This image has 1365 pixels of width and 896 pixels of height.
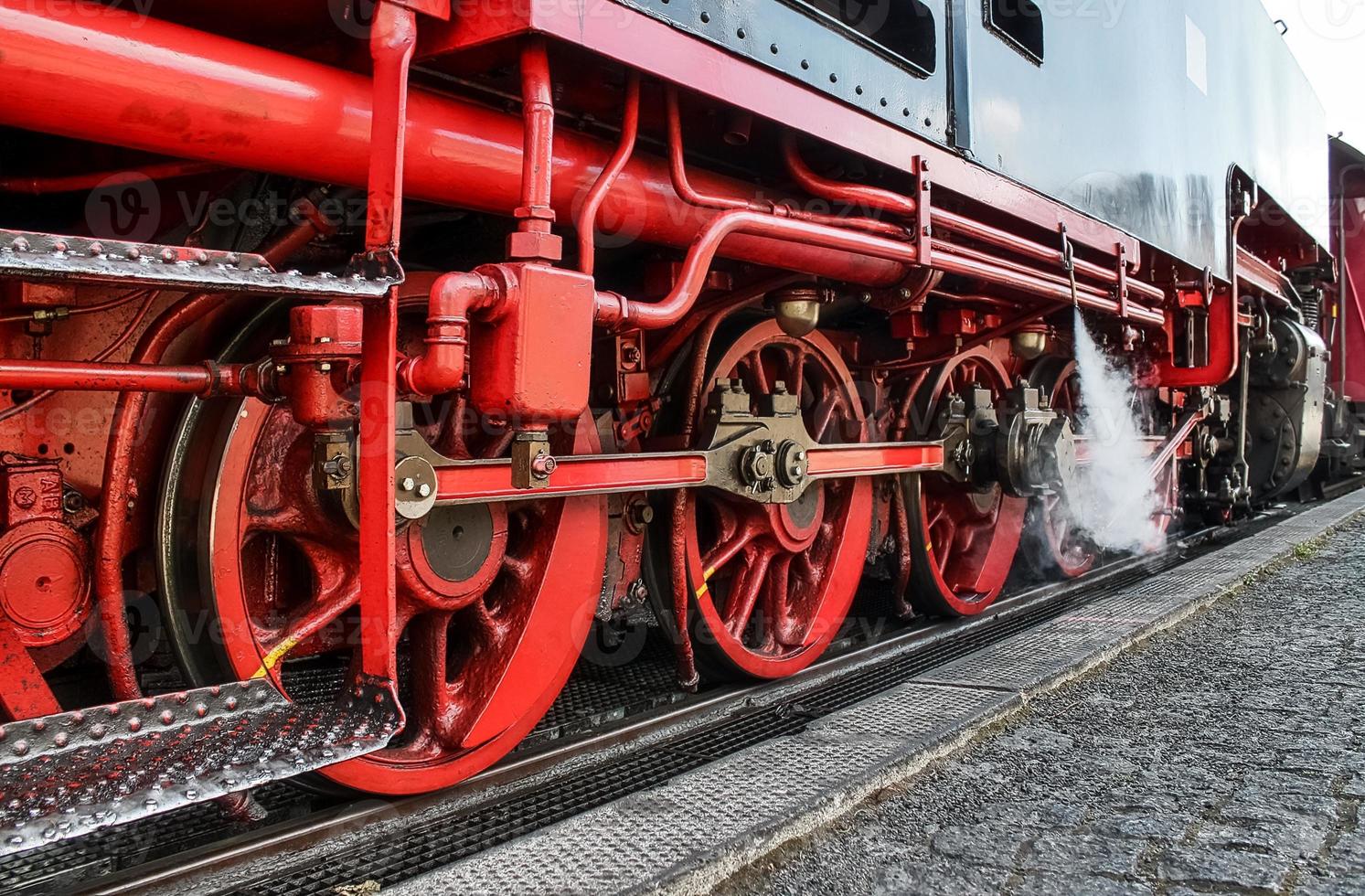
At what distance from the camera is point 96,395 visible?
1.93 meters

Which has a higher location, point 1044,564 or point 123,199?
point 123,199

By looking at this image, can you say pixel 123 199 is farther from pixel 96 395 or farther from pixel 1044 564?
pixel 1044 564

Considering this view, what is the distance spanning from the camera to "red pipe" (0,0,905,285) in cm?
137

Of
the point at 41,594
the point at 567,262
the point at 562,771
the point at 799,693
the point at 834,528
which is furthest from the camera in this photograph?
the point at 834,528

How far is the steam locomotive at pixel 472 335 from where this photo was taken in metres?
1.50

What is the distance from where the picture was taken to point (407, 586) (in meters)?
2.19

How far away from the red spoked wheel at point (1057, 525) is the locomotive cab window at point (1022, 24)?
215 cm

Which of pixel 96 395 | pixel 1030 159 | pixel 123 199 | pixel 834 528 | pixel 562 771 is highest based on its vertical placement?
pixel 1030 159

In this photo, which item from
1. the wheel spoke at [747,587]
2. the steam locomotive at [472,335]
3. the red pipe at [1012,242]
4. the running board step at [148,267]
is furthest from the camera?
the wheel spoke at [747,587]

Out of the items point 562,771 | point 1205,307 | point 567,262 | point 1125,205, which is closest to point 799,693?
point 562,771

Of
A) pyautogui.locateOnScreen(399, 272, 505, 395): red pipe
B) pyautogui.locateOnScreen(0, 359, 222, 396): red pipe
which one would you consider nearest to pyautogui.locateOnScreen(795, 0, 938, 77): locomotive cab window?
pyautogui.locateOnScreen(399, 272, 505, 395): red pipe

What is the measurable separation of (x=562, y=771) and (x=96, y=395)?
4.36 feet

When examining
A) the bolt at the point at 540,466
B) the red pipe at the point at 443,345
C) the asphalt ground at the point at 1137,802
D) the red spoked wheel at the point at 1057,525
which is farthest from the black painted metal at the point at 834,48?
the red spoked wheel at the point at 1057,525

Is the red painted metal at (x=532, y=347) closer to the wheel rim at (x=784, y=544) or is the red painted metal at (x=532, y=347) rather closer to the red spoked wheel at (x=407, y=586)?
the red spoked wheel at (x=407, y=586)
